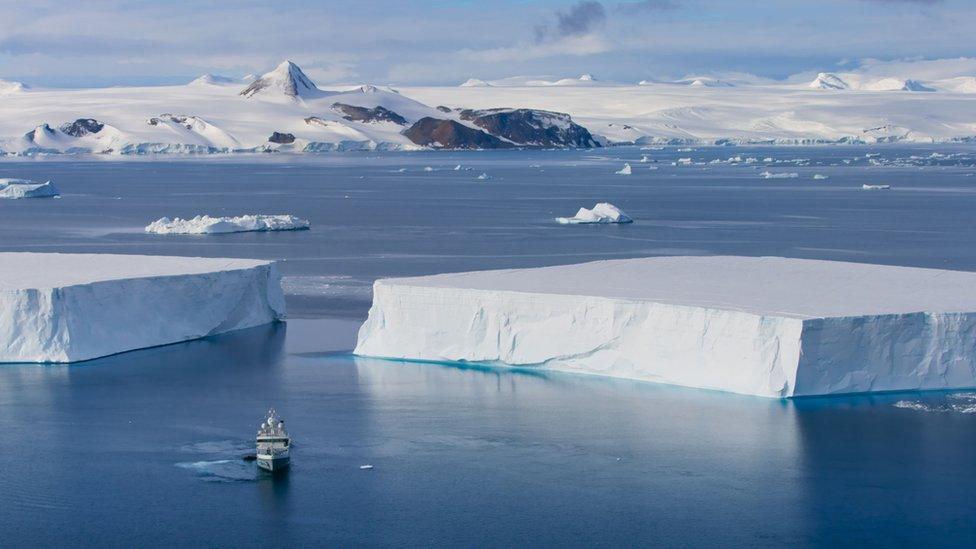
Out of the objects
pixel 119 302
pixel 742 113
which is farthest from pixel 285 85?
pixel 119 302

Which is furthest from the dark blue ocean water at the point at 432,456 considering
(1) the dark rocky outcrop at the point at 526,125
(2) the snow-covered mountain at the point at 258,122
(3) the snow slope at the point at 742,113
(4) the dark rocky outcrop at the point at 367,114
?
(3) the snow slope at the point at 742,113

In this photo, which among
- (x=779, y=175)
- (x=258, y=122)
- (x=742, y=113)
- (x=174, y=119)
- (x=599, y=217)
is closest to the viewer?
(x=599, y=217)

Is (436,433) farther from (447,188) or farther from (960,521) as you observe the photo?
(447,188)

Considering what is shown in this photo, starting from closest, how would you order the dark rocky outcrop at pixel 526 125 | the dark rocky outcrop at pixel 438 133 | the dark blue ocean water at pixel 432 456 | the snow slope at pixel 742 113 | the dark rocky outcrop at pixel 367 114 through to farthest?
the dark blue ocean water at pixel 432 456 < the dark rocky outcrop at pixel 367 114 < the dark rocky outcrop at pixel 438 133 < the dark rocky outcrop at pixel 526 125 < the snow slope at pixel 742 113

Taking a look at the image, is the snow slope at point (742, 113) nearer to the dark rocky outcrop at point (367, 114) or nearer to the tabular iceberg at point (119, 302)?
the dark rocky outcrop at point (367, 114)

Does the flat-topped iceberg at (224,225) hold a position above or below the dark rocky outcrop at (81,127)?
below

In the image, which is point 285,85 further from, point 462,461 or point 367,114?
point 462,461

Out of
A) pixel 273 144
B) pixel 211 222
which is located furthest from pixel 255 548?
pixel 273 144
